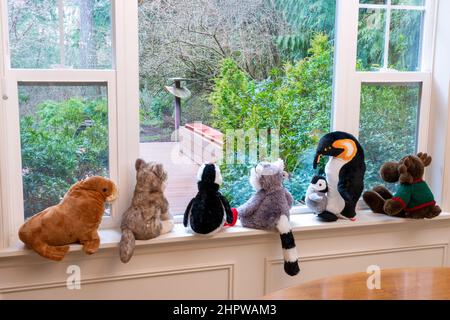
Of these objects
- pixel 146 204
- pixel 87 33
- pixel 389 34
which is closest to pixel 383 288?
pixel 146 204

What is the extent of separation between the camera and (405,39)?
8.23 ft

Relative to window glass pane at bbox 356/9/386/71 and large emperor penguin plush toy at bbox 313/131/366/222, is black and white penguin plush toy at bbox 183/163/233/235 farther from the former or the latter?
window glass pane at bbox 356/9/386/71

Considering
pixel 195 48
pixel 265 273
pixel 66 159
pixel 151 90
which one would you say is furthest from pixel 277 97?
pixel 66 159

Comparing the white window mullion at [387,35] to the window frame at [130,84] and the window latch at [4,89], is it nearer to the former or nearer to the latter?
the window frame at [130,84]

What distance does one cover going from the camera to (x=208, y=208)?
2.10m

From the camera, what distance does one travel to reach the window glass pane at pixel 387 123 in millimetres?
2494

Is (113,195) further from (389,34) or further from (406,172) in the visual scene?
(389,34)

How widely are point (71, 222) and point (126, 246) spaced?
0.23 m

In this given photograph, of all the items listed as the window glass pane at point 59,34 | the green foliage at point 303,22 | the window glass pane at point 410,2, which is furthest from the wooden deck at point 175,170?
the window glass pane at point 410,2

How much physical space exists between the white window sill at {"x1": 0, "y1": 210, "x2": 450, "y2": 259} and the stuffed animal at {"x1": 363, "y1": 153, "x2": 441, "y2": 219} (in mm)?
64

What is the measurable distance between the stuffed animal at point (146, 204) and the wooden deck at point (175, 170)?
0.41 feet

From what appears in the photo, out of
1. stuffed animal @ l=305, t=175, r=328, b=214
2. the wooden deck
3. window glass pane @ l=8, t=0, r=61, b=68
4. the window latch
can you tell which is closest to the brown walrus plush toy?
the wooden deck

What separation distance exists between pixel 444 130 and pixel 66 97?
180 cm

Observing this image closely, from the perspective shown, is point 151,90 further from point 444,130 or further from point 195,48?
point 444,130
